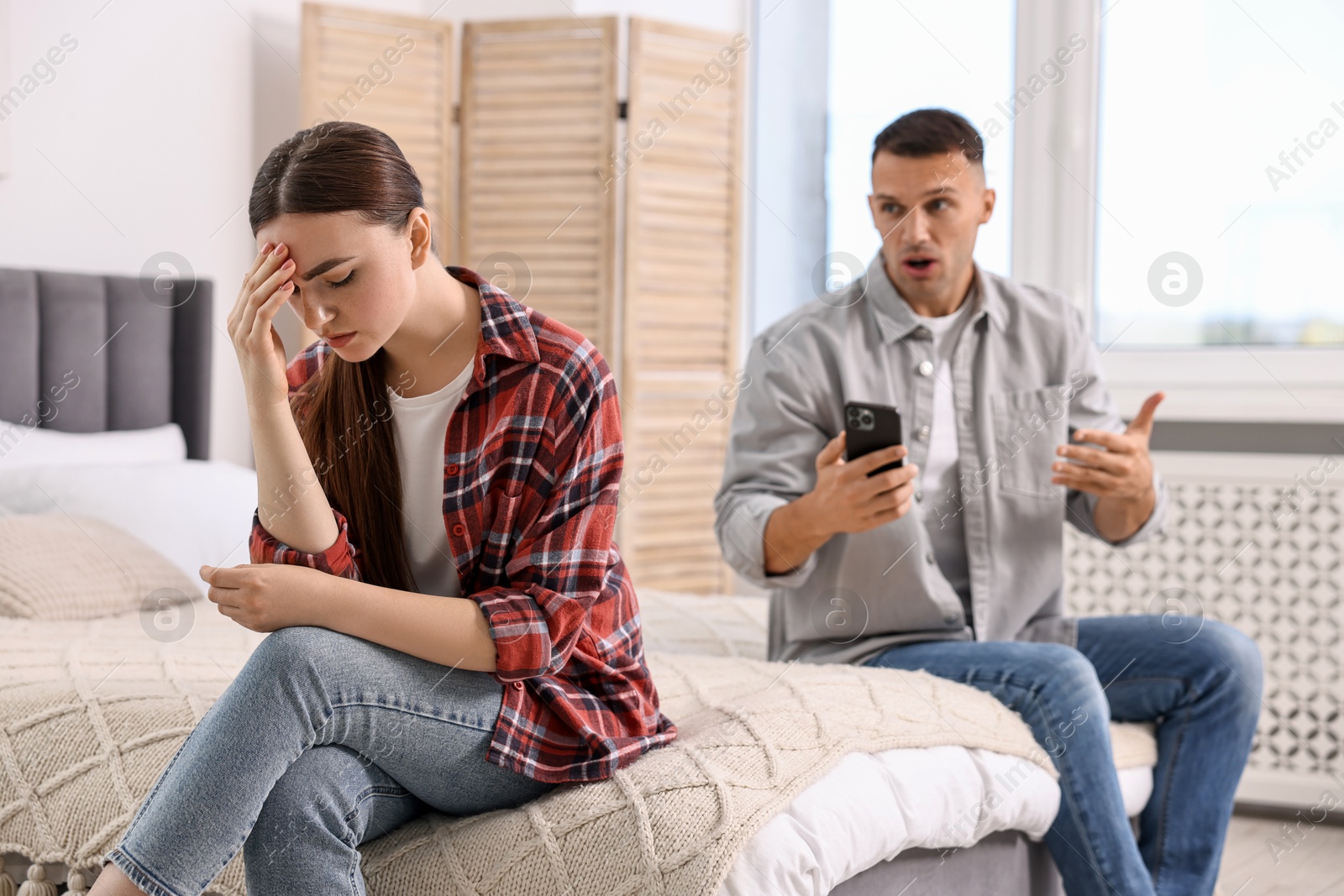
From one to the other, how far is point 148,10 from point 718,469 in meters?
1.77

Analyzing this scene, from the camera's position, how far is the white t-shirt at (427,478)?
1210 millimetres

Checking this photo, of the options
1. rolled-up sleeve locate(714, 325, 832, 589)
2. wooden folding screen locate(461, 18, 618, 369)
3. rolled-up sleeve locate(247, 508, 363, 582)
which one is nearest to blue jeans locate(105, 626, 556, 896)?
rolled-up sleeve locate(247, 508, 363, 582)

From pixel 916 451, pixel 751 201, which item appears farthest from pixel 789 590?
pixel 751 201

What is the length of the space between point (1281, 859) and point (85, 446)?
2495 millimetres

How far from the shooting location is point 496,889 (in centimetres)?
110

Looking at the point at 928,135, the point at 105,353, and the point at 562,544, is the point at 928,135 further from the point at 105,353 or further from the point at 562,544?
the point at 105,353

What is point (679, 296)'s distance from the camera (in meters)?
3.20

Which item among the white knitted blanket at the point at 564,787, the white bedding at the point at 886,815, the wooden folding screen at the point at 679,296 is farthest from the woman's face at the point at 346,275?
the wooden folding screen at the point at 679,296

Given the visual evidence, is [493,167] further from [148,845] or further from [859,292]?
[148,845]

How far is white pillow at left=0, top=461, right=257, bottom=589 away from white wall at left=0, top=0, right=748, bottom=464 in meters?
0.60

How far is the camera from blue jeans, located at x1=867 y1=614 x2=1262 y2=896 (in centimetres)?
143

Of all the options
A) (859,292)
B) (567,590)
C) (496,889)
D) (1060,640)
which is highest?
(859,292)

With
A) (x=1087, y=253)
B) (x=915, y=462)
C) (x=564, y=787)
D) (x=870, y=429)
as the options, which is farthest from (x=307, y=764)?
(x=1087, y=253)

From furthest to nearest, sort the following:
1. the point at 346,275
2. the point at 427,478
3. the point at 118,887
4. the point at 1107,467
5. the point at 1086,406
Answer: the point at 1086,406, the point at 1107,467, the point at 427,478, the point at 346,275, the point at 118,887
